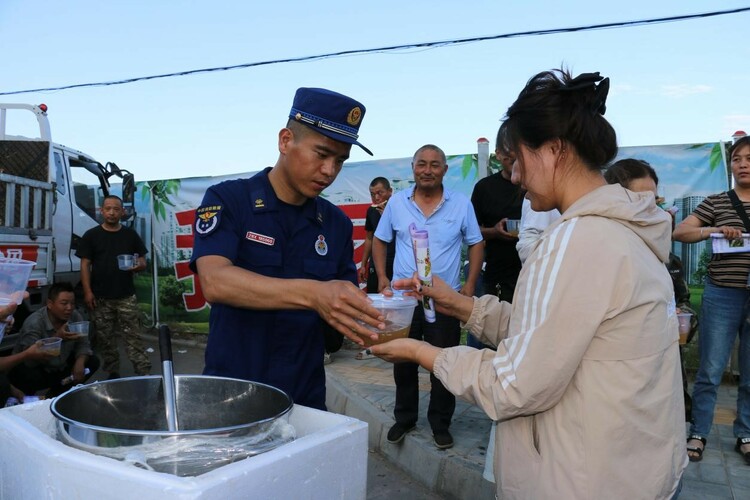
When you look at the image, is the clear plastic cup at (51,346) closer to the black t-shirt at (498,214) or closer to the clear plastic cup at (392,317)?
the black t-shirt at (498,214)

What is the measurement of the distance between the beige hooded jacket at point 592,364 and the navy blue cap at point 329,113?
2.70 feet

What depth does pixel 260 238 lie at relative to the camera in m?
2.02

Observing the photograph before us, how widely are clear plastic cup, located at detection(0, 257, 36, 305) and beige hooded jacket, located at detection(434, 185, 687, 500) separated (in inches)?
120

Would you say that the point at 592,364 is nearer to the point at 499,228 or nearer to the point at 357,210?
the point at 499,228

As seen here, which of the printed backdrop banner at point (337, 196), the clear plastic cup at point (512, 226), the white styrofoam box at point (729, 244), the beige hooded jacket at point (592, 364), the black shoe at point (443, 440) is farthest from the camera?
the printed backdrop banner at point (337, 196)

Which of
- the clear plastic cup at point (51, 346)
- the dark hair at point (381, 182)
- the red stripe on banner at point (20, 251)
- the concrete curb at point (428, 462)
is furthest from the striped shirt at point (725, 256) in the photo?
the red stripe on banner at point (20, 251)

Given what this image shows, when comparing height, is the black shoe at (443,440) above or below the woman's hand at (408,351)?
below

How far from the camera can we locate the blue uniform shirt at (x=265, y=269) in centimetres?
196

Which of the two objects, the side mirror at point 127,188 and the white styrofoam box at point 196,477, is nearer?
the white styrofoam box at point 196,477

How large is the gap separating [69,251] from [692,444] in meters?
7.46

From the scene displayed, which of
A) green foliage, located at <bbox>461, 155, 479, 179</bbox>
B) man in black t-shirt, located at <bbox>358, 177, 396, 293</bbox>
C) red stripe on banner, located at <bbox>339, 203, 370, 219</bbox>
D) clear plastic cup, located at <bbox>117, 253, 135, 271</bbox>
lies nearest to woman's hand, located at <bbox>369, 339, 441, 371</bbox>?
man in black t-shirt, located at <bbox>358, 177, 396, 293</bbox>

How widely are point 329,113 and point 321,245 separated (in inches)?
18.2

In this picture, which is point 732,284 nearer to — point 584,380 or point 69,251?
point 584,380

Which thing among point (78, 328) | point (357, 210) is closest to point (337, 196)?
point (357, 210)
